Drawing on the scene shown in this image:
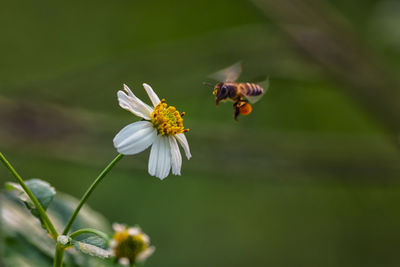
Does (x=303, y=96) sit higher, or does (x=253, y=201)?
(x=303, y=96)

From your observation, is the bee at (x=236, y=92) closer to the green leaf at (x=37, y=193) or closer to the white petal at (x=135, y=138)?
the white petal at (x=135, y=138)

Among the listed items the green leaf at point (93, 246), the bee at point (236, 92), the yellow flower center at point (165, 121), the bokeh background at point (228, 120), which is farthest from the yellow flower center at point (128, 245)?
the bokeh background at point (228, 120)

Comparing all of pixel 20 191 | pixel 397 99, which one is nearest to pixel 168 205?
pixel 397 99

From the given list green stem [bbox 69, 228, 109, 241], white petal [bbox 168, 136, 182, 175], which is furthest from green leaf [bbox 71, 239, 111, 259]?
white petal [bbox 168, 136, 182, 175]

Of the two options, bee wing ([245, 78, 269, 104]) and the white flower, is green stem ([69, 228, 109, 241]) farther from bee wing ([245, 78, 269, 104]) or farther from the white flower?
bee wing ([245, 78, 269, 104])

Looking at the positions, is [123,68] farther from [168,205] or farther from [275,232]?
[275,232]

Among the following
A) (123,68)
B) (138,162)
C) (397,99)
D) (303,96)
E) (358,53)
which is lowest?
(138,162)

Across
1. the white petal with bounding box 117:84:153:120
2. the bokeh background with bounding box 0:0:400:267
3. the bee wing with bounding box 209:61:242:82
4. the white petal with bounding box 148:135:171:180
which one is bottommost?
the white petal with bounding box 148:135:171:180

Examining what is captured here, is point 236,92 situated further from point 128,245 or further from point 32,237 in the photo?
point 32,237
